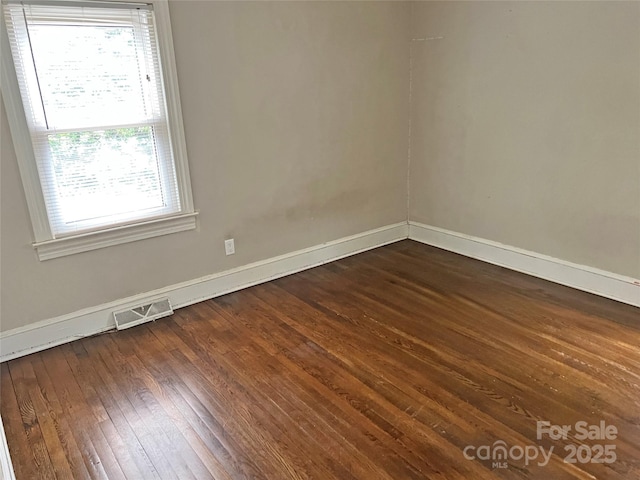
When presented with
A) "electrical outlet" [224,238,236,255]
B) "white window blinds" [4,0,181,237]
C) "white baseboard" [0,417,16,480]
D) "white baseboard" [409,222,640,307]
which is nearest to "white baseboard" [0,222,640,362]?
"white baseboard" [409,222,640,307]

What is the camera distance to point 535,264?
11.6 feet

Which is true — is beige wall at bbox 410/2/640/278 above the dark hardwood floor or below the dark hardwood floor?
above

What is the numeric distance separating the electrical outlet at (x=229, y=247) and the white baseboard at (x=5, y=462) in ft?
5.61

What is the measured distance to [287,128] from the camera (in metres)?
3.47

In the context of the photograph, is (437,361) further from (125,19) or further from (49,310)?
(125,19)

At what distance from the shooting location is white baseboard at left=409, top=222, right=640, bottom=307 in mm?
3094

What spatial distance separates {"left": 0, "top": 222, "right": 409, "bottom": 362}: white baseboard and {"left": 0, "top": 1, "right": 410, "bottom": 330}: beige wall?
0.17 feet

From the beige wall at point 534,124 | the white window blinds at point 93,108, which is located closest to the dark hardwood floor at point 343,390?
the beige wall at point 534,124

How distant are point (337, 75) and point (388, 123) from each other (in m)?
0.69

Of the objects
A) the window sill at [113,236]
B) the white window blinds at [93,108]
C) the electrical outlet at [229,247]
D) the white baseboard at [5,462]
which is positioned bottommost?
the white baseboard at [5,462]

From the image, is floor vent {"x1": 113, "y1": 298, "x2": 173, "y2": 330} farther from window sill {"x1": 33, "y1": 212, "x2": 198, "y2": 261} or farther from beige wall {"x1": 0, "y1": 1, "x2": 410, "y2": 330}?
window sill {"x1": 33, "y1": 212, "x2": 198, "y2": 261}

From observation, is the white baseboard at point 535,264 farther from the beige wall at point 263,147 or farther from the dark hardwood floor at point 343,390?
the beige wall at point 263,147

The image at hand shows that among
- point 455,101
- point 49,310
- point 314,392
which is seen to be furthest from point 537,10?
point 49,310

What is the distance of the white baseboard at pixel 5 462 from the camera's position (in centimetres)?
173
